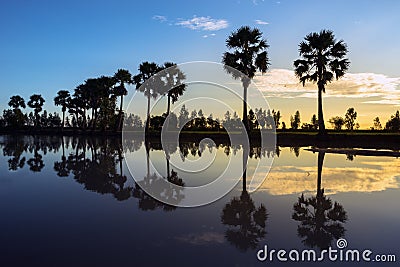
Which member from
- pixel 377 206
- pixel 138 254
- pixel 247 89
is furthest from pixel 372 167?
pixel 247 89

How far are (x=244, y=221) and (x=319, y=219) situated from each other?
4.40 feet

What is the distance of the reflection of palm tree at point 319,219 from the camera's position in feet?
15.7

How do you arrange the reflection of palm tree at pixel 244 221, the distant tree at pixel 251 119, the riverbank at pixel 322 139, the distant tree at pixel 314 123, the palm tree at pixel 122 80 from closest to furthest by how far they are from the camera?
the reflection of palm tree at pixel 244 221, the riverbank at pixel 322 139, the distant tree at pixel 251 119, the palm tree at pixel 122 80, the distant tree at pixel 314 123

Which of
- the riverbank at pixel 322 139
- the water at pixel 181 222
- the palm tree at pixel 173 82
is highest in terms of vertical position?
the palm tree at pixel 173 82

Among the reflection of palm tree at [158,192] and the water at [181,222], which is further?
the reflection of palm tree at [158,192]

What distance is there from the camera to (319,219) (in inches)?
227

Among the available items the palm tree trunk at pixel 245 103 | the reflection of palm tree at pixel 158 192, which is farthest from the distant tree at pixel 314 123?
the reflection of palm tree at pixel 158 192

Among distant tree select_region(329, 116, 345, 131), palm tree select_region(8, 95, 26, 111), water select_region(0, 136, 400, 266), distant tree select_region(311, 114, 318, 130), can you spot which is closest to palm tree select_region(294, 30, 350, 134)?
water select_region(0, 136, 400, 266)

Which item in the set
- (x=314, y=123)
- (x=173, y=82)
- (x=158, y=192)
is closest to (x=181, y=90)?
(x=173, y=82)

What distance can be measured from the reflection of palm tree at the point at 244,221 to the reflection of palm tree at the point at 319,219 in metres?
0.62

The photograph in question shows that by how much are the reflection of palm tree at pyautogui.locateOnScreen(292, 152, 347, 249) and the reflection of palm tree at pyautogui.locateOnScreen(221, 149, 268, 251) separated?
2.05 feet

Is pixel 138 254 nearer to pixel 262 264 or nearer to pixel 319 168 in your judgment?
pixel 262 264

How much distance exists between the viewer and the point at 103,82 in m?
59.0

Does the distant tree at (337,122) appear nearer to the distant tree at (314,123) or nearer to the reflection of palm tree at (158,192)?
the distant tree at (314,123)
